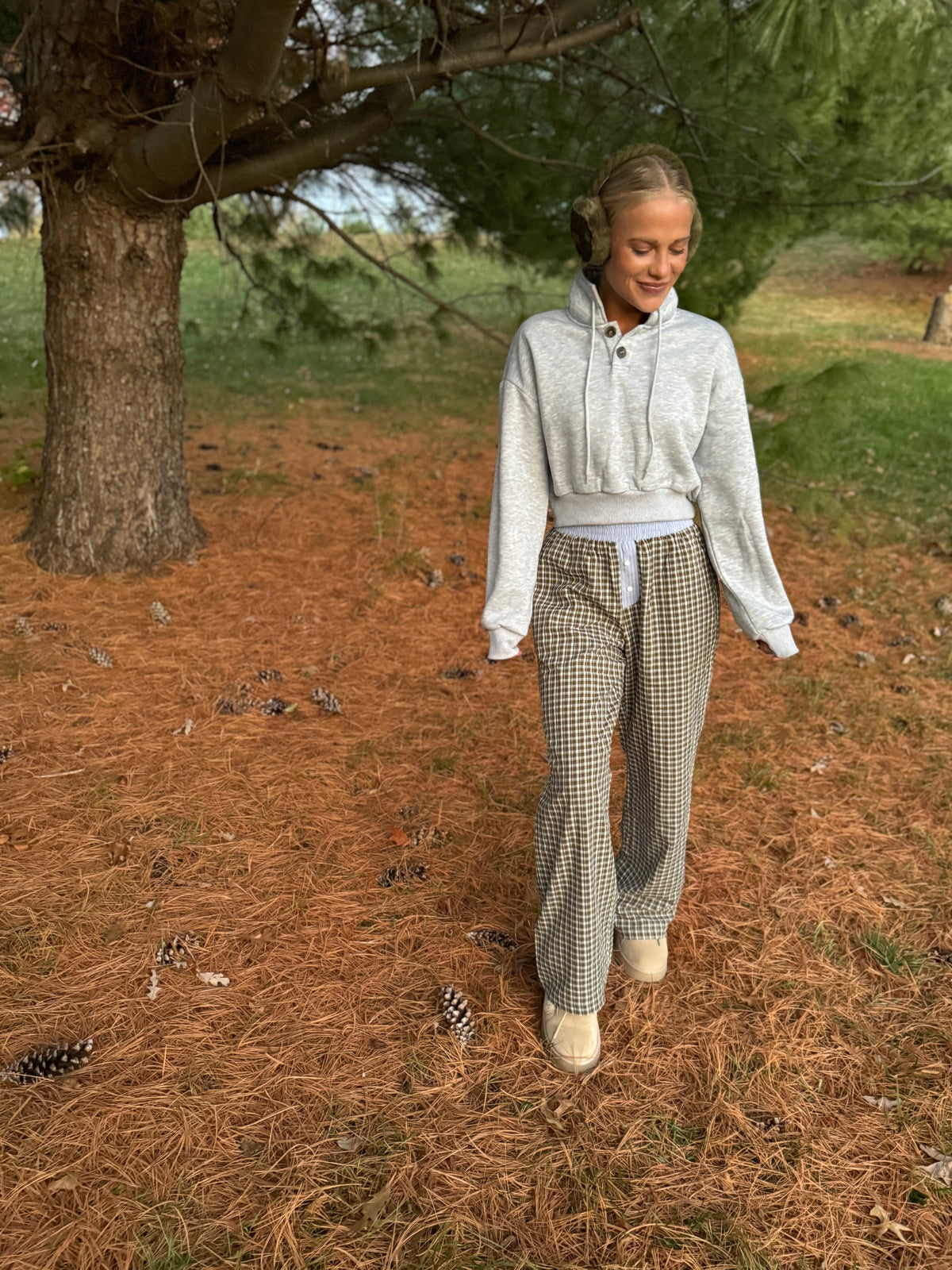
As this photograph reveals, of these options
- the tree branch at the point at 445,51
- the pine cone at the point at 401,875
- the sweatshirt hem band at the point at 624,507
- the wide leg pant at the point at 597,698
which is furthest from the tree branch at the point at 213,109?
the pine cone at the point at 401,875

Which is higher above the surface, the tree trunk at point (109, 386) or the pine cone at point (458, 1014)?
the tree trunk at point (109, 386)

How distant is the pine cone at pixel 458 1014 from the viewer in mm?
2213

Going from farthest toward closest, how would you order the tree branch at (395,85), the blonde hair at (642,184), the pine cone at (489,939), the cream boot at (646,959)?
1. the tree branch at (395,85)
2. the pine cone at (489,939)
3. the cream boot at (646,959)
4. the blonde hair at (642,184)

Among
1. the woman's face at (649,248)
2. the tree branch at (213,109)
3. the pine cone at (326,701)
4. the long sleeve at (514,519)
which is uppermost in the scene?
the tree branch at (213,109)

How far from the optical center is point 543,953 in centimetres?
218

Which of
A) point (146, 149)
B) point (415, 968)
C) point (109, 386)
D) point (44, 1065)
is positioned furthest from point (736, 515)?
point (109, 386)

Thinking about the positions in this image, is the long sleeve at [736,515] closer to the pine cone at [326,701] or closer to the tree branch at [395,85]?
the pine cone at [326,701]

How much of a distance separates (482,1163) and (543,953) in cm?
44

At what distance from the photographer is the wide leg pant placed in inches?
78.2

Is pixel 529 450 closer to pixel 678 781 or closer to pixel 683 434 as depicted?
pixel 683 434

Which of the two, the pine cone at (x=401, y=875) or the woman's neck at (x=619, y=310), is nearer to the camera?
the woman's neck at (x=619, y=310)

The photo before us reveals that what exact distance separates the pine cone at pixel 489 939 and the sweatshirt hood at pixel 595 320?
1.26 m

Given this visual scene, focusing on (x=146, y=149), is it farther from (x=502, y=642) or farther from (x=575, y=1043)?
(x=575, y=1043)

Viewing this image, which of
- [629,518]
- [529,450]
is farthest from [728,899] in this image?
[529,450]
